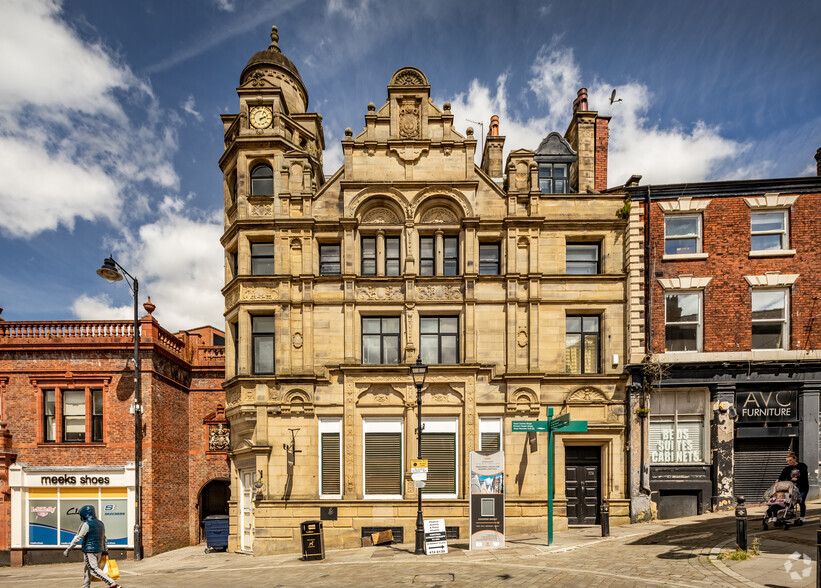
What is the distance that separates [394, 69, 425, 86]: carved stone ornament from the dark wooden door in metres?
15.5

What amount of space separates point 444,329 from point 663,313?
8448 mm

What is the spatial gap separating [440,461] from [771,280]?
14.3 meters

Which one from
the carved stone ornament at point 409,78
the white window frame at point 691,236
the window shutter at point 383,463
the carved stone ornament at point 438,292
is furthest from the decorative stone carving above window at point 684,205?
the window shutter at point 383,463

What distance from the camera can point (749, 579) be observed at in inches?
398

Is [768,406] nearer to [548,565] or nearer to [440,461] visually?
[548,565]

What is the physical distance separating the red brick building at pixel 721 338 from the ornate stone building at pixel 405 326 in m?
1.06

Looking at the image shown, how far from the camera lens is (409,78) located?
1944 centimetres

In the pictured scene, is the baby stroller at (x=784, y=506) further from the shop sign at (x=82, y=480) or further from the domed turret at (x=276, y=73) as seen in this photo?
the shop sign at (x=82, y=480)

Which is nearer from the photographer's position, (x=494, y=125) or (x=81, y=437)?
(x=81, y=437)

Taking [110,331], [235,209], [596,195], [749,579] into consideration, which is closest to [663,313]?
[596,195]

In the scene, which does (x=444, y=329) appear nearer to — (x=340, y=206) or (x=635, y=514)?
(x=340, y=206)

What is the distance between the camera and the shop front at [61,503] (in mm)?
19984

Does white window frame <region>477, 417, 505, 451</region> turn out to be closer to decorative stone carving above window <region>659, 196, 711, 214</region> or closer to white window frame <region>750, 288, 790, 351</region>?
white window frame <region>750, 288, 790, 351</region>

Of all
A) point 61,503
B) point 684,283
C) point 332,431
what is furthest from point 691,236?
point 61,503
